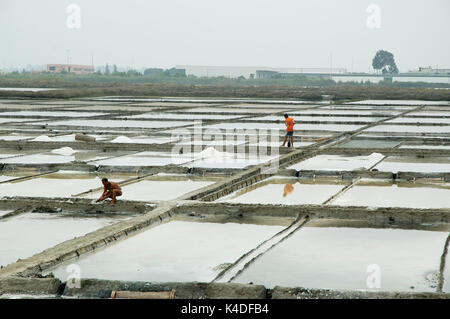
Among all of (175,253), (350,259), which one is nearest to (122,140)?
(175,253)

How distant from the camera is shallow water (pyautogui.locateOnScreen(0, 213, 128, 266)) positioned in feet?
22.0

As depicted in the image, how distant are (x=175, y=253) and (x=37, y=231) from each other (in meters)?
1.61

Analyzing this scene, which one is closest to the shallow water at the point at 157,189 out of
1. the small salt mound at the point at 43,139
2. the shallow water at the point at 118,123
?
the small salt mound at the point at 43,139

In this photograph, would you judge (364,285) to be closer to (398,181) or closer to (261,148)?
(398,181)

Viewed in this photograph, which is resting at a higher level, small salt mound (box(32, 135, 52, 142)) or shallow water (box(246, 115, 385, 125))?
small salt mound (box(32, 135, 52, 142))

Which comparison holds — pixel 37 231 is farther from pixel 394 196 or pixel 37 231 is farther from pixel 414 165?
pixel 414 165

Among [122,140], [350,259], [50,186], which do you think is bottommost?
[350,259]

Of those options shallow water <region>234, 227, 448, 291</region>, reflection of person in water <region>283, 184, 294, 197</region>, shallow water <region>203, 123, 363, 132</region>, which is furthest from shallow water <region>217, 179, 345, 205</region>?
shallow water <region>203, 123, 363, 132</region>

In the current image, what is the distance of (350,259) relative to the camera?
21.2ft

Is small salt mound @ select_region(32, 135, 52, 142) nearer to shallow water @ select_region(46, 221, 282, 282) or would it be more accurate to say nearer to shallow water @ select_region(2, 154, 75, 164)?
shallow water @ select_region(2, 154, 75, 164)

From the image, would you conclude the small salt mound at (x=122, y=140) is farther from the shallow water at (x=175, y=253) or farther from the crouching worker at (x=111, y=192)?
the shallow water at (x=175, y=253)

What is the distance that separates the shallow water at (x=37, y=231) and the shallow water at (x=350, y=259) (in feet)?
6.28

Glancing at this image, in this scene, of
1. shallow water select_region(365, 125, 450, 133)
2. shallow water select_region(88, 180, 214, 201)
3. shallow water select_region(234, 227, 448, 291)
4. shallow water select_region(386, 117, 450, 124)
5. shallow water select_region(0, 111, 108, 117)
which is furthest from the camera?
shallow water select_region(0, 111, 108, 117)

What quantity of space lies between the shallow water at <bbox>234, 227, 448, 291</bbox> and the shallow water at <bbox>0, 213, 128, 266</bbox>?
1914 millimetres
